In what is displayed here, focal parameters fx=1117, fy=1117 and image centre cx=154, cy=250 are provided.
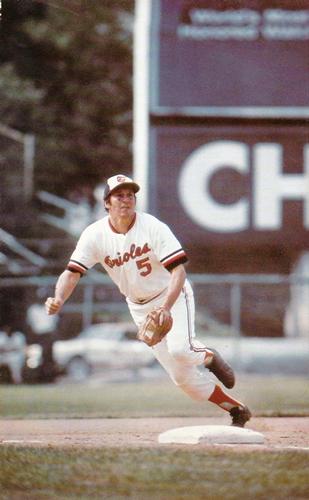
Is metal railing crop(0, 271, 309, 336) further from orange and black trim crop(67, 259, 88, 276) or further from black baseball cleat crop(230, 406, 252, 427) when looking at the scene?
orange and black trim crop(67, 259, 88, 276)

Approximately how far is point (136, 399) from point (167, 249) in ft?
13.9

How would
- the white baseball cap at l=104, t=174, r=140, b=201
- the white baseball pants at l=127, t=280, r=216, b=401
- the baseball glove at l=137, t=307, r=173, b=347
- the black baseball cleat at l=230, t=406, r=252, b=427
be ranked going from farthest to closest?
the black baseball cleat at l=230, t=406, r=252, b=427
the white baseball pants at l=127, t=280, r=216, b=401
the white baseball cap at l=104, t=174, r=140, b=201
the baseball glove at l=137, t=307, r=173, b=347

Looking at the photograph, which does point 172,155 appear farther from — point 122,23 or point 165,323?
point 122,23

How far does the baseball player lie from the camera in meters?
4.54

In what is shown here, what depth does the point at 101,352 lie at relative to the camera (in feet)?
39.9

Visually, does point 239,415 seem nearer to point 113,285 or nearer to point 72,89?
point 113,285

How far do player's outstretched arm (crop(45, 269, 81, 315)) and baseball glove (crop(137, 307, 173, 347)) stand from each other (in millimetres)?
360

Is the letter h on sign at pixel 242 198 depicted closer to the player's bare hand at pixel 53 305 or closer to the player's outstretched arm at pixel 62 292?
the player's outstretched arm at pixel 62 292

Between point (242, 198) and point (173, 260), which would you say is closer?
point (173, 260)

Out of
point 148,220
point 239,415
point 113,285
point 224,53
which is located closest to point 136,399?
point 224,53

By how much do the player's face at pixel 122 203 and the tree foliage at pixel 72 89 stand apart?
8400mm

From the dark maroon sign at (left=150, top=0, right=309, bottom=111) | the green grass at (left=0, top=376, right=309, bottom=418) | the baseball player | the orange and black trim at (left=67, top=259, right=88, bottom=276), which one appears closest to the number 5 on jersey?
the baseball player

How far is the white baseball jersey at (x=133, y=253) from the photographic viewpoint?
15.3 ft

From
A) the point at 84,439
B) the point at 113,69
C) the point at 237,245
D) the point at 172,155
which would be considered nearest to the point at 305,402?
the point at 237,245
